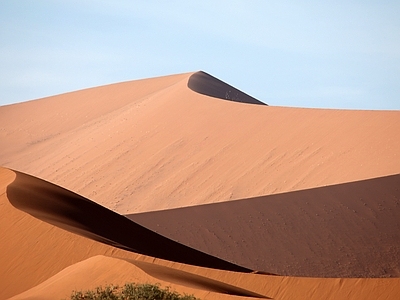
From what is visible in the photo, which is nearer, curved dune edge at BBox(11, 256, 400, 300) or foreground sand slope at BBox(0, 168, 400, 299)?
curved dune edge at BBox(11, 256, 400, 300)

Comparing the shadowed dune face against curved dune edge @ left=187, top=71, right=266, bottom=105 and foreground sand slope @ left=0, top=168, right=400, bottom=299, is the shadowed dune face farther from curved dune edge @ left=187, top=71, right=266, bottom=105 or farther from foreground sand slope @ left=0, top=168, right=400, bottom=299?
curved dune edge @ left=187, top=71, right=266, bottom=105

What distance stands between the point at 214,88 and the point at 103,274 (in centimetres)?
4484

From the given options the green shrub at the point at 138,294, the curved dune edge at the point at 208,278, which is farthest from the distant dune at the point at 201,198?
the green shrub at the point at 138,294

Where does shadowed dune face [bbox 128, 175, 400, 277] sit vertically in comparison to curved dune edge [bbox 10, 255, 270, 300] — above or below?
below

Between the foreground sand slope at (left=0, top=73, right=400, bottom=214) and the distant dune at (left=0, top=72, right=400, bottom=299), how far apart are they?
109 millimetres

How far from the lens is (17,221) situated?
22.1m

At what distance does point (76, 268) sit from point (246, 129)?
2915 centimetres

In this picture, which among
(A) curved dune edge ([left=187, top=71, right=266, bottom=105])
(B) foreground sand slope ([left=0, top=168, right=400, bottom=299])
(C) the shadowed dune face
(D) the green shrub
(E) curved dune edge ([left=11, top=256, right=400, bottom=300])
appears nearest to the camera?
(D) the green shrub

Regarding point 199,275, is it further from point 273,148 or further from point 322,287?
point 273,148

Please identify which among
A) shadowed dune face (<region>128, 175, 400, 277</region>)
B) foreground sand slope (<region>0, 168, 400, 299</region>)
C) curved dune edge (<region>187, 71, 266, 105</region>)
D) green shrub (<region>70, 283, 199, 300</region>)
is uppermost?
curved dune edge (<region>187, 71, 266, 105</region>)

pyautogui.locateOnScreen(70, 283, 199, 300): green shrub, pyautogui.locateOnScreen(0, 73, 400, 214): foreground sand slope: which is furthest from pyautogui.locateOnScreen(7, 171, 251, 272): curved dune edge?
pyautogui.locateOnScreen(0, 73, 400, 214): foreground sand slope

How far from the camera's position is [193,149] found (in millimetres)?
45938

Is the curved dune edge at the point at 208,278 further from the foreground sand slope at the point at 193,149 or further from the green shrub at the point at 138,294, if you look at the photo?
the foreground sand slope at the point at 193,149

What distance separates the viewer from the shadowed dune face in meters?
32.4
